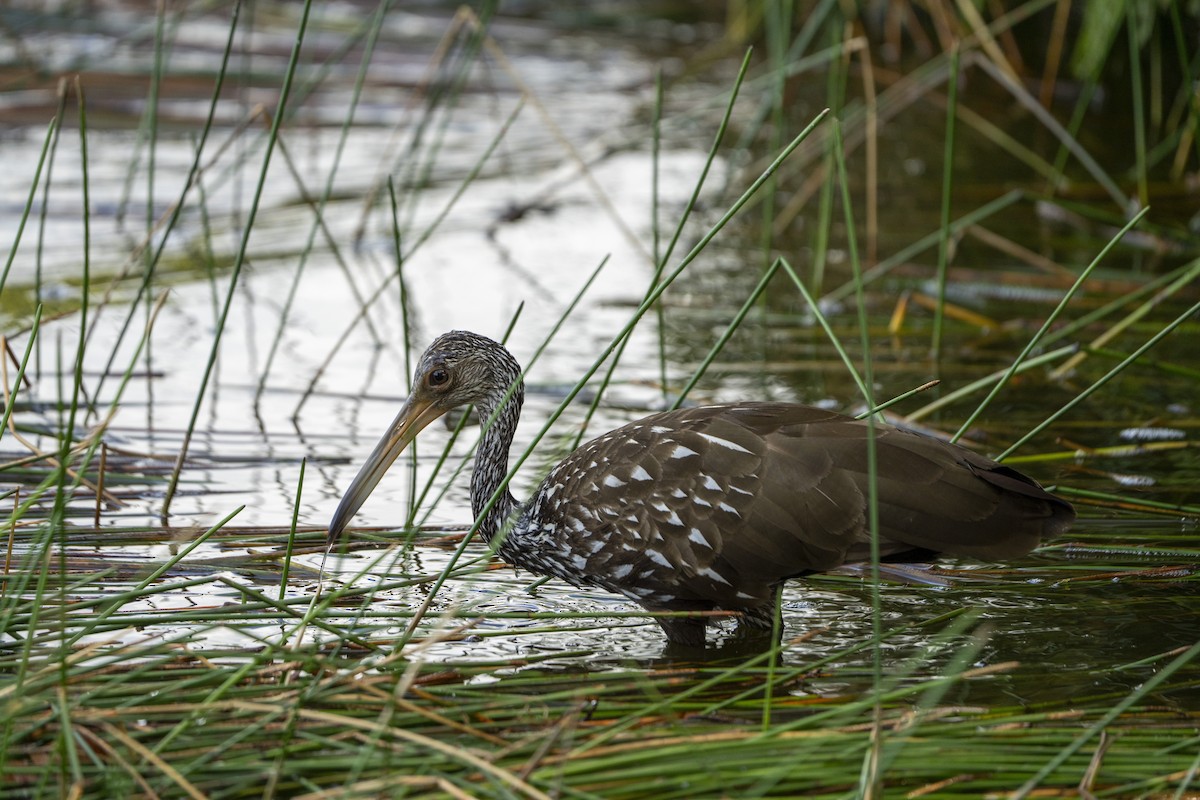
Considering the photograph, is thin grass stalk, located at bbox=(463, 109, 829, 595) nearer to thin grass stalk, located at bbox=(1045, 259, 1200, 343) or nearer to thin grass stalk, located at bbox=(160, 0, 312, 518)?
thin grass stalk, located at bbox=(160, 0, 312, 518)

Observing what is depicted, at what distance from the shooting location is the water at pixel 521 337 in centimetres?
519

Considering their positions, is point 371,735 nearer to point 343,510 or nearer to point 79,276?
point 343,510

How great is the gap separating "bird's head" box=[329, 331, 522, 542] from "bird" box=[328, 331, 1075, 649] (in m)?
0.03

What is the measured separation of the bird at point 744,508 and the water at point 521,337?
0.76ft

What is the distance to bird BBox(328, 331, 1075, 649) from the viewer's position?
15.4ft

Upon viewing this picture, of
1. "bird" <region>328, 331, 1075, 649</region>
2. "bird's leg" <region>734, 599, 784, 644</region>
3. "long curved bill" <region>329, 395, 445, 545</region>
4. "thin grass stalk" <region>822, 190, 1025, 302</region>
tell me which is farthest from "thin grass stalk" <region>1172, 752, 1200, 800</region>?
"thin grass stalk" <region>822, 190, 1025, 302</region>

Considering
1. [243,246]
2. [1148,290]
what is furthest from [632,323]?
[1148,290]

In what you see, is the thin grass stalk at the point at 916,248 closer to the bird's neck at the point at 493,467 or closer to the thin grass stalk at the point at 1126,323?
the thin grass stalk at the point at 1126,323

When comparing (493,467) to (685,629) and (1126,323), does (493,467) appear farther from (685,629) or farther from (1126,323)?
(1126,323)

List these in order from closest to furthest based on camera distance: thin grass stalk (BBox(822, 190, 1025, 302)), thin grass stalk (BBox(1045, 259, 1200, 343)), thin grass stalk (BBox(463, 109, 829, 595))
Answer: thin grass stalk (BBox(463, 109, 829, 595)) < thin grass stalk (BBox(1045, 259, 1200, 343)) < thin grass stalk (BBox(822, 190, 1025, 302))

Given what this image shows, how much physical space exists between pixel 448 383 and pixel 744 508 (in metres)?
1.16

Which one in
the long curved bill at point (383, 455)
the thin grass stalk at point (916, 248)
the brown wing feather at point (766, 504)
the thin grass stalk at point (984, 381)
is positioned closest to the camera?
the brown wing feather at point (766, 504)

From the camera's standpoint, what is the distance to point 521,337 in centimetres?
869

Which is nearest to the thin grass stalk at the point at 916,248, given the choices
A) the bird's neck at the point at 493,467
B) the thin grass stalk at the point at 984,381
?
the thin grass stalk at the point at 984,381
